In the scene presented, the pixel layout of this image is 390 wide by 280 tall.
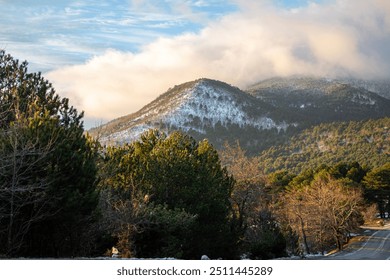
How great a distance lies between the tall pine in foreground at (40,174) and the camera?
11.6 meters

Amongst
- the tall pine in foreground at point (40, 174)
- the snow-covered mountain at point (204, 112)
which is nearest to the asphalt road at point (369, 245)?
the tall pine in foreground at point (40, 174)

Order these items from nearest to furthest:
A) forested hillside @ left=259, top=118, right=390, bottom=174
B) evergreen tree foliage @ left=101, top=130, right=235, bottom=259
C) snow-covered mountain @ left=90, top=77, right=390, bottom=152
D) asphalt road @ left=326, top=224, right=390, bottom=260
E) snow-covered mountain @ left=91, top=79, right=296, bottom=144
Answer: evergreen tree foliage @ left=101, top=130, right=235, bottom=259
asphalt road @ left=326, top=224, right=390, bottom=260
forested hillside @ left=259, top=118, right=390, bottom=174
snow-covered mountain @ left=90, top=77, right=390, bottom=152
snow-covered mountain @ left=91, top=79, right=296, bottom=144

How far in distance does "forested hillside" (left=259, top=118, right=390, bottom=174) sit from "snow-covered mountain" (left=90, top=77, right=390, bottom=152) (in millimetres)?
10809

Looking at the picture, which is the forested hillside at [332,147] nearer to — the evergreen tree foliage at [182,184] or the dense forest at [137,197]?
the dense forest at [137,197]

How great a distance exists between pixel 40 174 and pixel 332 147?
348 feet

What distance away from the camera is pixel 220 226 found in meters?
25.7

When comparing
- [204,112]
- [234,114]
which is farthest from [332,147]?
[204,112]

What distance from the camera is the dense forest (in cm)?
1238

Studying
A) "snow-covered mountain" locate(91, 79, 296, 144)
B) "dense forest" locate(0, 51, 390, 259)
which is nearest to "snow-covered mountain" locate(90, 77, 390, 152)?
"snow-covered mountain" locate(91, 79, 296, 144)

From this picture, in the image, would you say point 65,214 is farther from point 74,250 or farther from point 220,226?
point 220,226

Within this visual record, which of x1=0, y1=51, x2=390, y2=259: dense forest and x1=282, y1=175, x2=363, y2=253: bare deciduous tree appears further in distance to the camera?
x1=282, y1=175, x2=363, y2=253: bare deciduous tree

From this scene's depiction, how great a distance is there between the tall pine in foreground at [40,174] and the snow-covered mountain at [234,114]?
11558cm

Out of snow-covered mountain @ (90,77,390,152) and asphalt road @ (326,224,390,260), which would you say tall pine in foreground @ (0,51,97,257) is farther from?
snow-covered mountain @ (90,77,390,152)

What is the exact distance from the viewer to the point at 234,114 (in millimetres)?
173625
